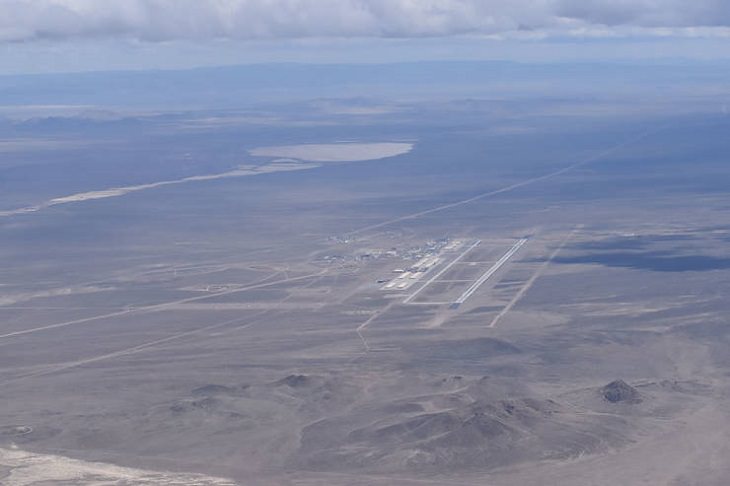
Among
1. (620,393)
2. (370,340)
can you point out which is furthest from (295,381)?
(620,393)

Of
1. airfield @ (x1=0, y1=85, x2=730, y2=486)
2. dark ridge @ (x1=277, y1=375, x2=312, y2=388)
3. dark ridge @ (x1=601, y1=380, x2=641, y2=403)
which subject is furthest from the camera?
dark ridge @ (x1=277, y1=375, x2=312, y2=388)

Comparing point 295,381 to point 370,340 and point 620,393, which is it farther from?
point 620,393

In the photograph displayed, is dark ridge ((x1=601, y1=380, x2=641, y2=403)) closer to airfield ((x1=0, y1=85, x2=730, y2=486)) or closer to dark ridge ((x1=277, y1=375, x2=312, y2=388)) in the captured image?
airfield ((x1=0, y1=85, x2=730, y2=486))

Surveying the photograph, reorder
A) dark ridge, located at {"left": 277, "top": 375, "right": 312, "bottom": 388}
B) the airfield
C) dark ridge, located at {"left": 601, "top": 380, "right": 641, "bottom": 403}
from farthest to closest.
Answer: dark ridge, located at {"left": 277, "top": 375, "right": 312, "bottom": 388} → dark ridge, located at {"left": 601, "top": 380, "right": 641, "bottom": 403} → the airfield

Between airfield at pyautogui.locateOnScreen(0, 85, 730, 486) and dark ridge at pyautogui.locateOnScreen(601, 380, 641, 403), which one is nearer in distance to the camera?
airfield at pyautogui.locateOnScreen(0, 85, 730, 486)

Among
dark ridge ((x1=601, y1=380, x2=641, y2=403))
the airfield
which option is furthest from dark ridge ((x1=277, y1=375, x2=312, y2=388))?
dark ridge ((x1=601, y1=380, x2=641, y2=403))

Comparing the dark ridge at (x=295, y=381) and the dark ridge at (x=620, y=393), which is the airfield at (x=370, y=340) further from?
the dark ridge at (x=295, y=381)

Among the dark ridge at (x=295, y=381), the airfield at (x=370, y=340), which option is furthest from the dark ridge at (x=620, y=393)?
the dark ridge at (x=295, y=381)

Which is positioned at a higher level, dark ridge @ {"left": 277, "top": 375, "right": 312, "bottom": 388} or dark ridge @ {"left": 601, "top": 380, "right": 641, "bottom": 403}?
dark ridge @ {"left": 277, "top": 375, "right": 312, "bottom": 388}

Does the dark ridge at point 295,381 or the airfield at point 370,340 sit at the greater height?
the dark ridge at point 295,381
